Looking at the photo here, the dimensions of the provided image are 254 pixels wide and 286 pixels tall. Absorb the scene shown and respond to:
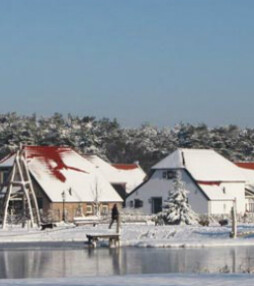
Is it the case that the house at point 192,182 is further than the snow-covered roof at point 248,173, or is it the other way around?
the snow-covered roof at point 248,173

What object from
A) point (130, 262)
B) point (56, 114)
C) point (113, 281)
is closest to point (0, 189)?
point (130, 262)

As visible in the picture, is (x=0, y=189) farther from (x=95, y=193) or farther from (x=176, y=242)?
(x=176, y=242)

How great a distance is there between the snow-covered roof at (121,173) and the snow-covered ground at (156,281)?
207ft

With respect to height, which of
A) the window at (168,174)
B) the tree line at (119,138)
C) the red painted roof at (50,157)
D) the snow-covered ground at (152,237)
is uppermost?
the tree line at (119,138)

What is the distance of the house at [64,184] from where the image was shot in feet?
228

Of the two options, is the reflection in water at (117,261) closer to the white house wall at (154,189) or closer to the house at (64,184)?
the house at (64,184)

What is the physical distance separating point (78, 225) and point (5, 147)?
66102 mm

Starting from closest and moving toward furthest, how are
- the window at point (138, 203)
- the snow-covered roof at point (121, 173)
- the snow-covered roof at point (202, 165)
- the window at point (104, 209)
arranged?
the window at point (104, 209), the snow-covered roof at point (202, 165), the window at point (138, 203), the snow-covered roof at point (121, 173)

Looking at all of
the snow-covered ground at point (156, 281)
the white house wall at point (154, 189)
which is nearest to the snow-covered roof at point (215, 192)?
the white house wall at point (154, 189)

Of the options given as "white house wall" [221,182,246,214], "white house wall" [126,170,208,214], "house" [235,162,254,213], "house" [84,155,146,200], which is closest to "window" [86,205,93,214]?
"white house wall" [126,170,208,214]

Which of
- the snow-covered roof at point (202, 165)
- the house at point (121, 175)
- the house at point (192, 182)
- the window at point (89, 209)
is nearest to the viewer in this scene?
the window at point (89, 209)

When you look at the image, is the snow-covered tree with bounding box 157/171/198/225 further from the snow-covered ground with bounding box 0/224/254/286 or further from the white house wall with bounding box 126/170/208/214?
the white house wall with bounding box 126/170/208/214

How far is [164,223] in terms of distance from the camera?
5519cm

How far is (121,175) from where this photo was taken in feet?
299
